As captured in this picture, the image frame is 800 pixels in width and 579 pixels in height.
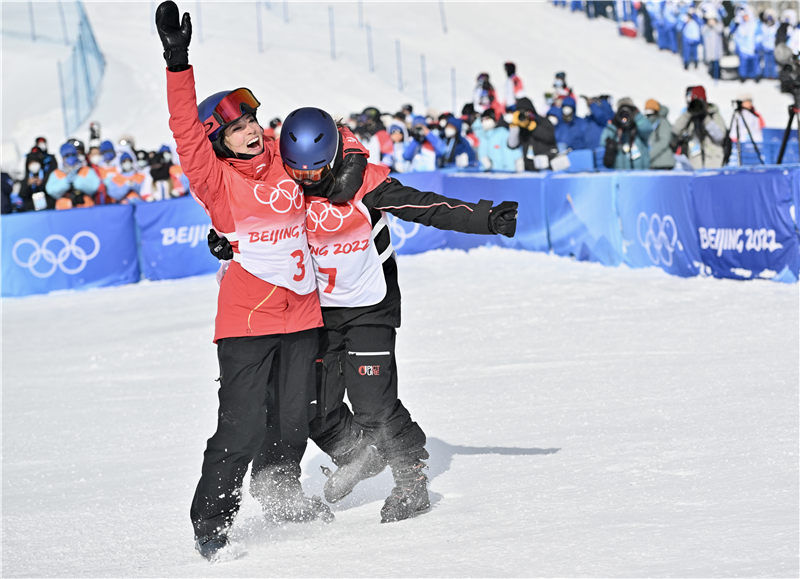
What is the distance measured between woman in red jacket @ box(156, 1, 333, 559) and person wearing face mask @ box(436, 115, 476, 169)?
15.0 metres

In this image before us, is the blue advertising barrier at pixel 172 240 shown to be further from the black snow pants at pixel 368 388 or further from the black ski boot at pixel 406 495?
the black ski boot at pixel 406 495

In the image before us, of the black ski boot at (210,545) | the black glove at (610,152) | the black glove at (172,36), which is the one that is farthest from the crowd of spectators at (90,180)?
the black glove at (172,36)

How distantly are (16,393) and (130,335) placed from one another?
2647mm

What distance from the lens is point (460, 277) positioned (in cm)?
1510

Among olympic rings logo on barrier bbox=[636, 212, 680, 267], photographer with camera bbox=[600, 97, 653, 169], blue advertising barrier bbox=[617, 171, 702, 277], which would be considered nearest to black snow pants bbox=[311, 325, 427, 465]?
blue advertising barrier bbox=[617, 171, 702, 277]

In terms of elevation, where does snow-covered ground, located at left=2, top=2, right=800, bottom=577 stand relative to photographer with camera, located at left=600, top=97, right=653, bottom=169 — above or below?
below

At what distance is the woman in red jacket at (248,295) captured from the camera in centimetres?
504

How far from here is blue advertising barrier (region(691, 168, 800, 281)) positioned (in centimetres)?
1164

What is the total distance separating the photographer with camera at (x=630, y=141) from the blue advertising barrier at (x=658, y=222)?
138 cm

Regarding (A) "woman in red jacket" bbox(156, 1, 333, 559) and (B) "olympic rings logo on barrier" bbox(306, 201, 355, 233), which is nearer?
(A) "woman in red jacket" bbox(156, 1, 333, 559)

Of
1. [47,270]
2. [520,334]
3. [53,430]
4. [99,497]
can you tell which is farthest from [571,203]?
[99,497]

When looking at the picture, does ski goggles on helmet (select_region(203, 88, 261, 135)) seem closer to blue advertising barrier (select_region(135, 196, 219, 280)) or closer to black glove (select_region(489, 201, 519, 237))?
black glove (select_region(489, 201, 519, 237))

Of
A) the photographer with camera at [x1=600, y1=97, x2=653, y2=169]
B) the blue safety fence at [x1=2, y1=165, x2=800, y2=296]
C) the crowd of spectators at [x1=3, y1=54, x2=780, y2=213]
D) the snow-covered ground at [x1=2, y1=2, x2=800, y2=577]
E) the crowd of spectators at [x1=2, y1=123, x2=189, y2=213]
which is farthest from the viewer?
the crowd of spectators at [x1=2, y1=123, x2=189, y2=213]

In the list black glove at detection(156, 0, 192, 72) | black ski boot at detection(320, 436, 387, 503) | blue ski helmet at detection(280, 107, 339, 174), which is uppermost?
black glove at detection(156, 0, 192, 72)
